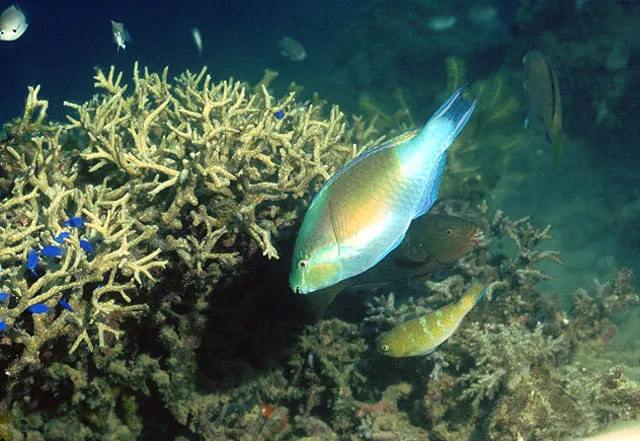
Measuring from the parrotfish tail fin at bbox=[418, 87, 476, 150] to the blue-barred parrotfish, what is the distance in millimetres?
1590

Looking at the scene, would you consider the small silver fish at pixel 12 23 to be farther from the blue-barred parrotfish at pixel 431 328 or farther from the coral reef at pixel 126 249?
the blue-barred parrotfish at pixel 431 328

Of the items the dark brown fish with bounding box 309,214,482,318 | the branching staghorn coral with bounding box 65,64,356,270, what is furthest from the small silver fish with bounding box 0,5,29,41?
the dark brown fish with bounding box 309,214,482,318

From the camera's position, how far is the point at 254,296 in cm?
305

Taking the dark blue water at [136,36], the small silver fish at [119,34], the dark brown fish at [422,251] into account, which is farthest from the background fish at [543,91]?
the dark blue water at [136,36]

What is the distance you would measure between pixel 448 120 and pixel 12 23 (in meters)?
6.98

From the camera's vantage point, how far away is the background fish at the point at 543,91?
144 inches

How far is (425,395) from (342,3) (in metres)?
38.4

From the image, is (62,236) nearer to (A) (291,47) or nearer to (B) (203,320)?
(B) (203,320)

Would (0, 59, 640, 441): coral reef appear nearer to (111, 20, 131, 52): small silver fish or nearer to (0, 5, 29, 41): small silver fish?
(0, 5, 29, 41): small silver fish

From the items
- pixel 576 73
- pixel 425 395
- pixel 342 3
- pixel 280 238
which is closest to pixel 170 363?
pixel 280 238

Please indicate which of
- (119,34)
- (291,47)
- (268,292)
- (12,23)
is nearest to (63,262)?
(268,292)

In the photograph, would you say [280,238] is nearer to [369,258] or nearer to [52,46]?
[369,258]

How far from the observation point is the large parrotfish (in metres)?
1.68

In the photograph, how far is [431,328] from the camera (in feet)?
9.58
